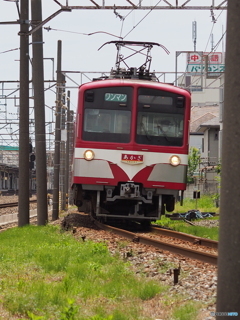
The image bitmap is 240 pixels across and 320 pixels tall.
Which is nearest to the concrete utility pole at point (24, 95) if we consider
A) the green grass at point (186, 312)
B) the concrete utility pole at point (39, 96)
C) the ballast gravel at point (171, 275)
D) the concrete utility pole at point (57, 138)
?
the concrete utility pole at point (39, 96)

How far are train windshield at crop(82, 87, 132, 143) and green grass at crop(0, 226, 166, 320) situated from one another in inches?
168

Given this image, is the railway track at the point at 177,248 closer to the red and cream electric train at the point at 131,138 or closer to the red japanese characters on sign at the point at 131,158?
the red and cream electric train at the point at 131,138

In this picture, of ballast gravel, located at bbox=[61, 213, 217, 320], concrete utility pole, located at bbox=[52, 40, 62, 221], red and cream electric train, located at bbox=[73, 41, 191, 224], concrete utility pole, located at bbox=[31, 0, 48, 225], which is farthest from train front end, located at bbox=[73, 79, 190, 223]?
concrete utility pole, located at bbox=[52, 40, 62, 221]

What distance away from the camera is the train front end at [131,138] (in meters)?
14.6

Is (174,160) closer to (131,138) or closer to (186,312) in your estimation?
A: (131,138)

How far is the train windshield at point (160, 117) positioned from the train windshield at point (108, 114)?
31 centimetres

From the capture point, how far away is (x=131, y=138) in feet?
48.0

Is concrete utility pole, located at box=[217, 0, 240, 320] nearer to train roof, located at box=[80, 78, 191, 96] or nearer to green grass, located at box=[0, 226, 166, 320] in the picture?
green grass, located at box=[0, 226, 166, 320]

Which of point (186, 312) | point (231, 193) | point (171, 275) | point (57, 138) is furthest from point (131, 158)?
point (57, 138)

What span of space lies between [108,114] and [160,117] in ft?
3.76

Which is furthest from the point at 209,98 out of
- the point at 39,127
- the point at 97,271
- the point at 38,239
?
the point at 97,271

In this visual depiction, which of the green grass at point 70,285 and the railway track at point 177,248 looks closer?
the green grass at point 70,285

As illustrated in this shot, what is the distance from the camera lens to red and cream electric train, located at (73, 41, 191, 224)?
14594 millimetres

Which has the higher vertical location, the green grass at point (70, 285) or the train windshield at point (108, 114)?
the train windshield at point (108, 114)
